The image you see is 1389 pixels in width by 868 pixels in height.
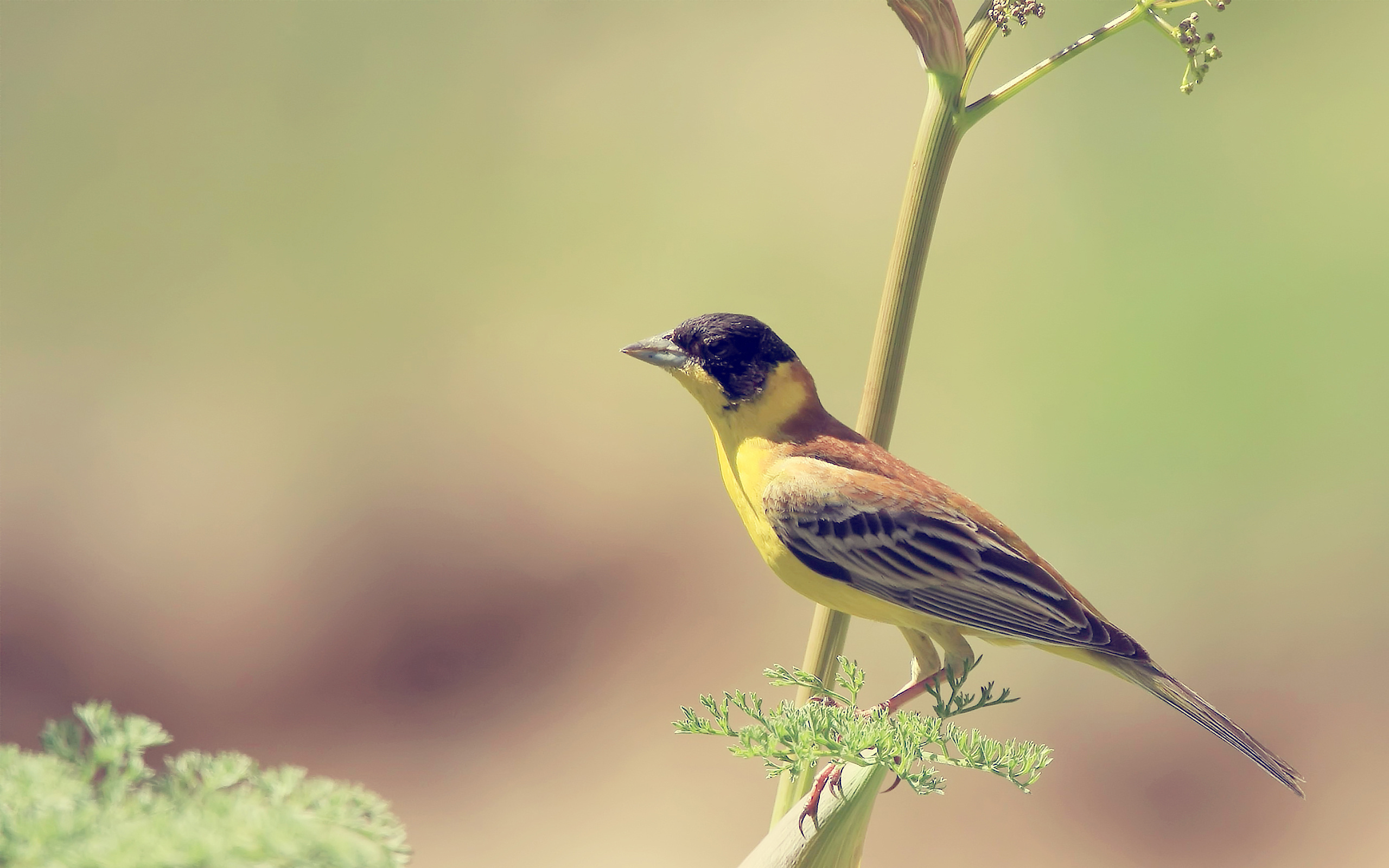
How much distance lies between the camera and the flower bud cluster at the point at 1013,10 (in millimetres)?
1445

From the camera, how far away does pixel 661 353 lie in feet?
6.79

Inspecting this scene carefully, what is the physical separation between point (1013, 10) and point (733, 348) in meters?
0.84

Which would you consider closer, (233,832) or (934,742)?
(233,832)

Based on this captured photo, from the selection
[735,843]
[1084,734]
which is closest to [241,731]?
[735,843]

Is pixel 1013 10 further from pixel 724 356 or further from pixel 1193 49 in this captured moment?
pixel 724 356

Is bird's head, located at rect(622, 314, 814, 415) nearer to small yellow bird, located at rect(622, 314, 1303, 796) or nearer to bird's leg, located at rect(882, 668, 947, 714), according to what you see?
small yellow bird, located at rect(622, 314, 1303, 796)

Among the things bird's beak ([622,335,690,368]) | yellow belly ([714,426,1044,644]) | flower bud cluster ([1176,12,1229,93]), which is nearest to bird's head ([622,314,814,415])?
bird's beak ([622,335,690,368])

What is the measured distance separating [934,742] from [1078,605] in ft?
2.46

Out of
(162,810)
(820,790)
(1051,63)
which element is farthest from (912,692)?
(162,810)

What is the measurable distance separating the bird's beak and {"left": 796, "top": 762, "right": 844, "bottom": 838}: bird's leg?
0.82m

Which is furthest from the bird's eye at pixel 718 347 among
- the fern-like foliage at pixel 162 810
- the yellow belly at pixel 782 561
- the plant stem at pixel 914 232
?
the fern-like foliage at pixel 162 810

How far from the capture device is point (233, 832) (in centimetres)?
100

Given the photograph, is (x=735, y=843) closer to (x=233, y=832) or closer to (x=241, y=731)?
(x=241, y=731)

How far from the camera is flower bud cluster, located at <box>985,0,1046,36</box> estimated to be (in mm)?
1445
